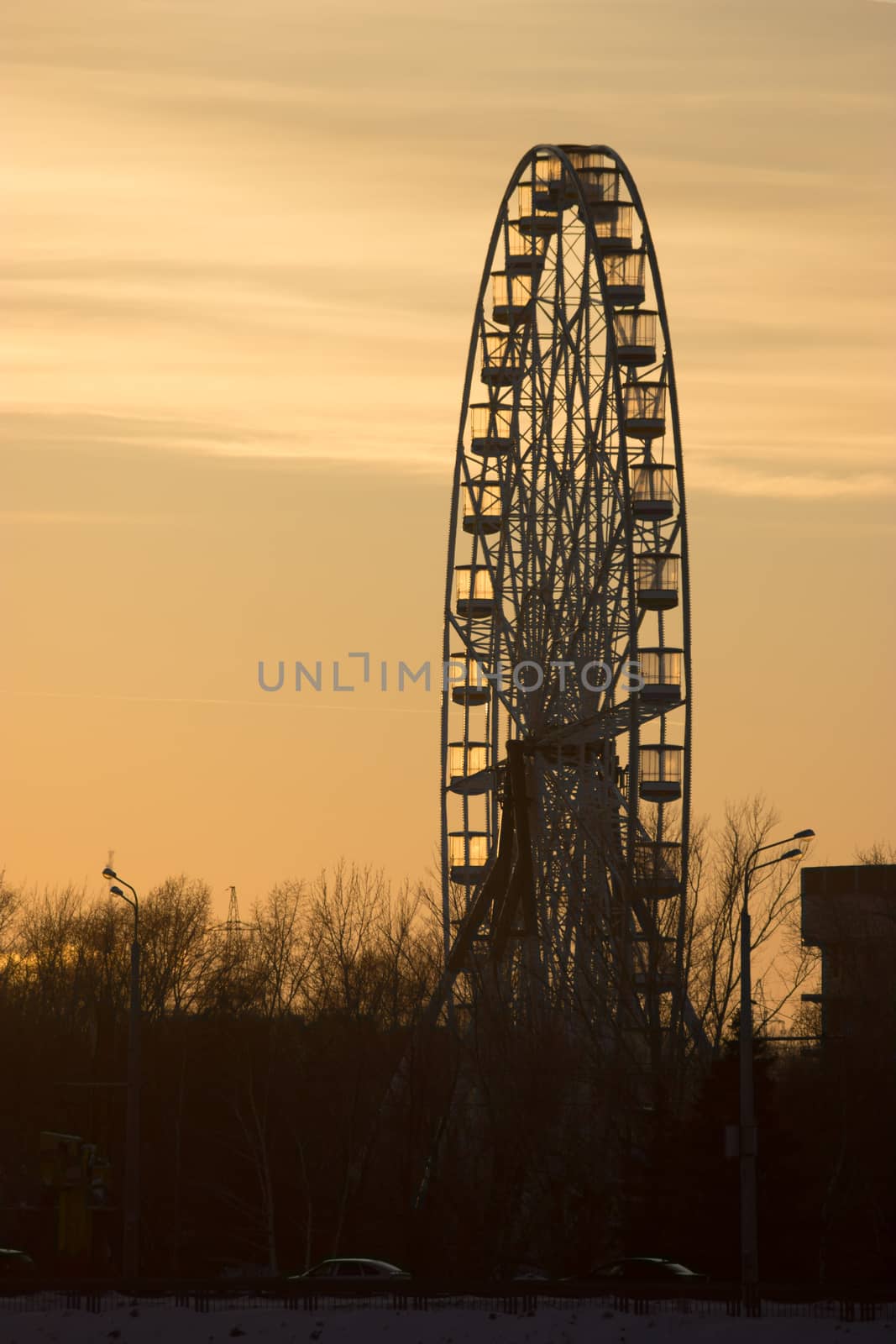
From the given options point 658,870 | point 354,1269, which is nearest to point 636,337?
point 658,870

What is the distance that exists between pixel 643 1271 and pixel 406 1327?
9.55 m

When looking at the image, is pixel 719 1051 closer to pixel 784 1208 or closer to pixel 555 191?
pixel 784 1208

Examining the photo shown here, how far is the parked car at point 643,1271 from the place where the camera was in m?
40.7

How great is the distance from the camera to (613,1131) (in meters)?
49.2

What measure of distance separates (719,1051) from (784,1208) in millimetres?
7941

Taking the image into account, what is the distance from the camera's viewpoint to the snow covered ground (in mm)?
31406

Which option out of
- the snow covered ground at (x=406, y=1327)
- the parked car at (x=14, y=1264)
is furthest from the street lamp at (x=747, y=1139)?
the parked car at (x=14, y=1264)

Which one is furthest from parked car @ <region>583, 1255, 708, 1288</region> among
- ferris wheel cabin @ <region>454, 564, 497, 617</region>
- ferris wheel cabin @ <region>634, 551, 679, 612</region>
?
ferris wheel cabin @ <region>454, 564, 497, 617</region>

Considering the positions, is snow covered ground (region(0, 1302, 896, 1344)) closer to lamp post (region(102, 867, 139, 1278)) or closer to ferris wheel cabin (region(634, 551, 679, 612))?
lamp post (region(102, 867, 139, 1278))

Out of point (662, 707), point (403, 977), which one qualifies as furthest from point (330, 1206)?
point (662, 707)

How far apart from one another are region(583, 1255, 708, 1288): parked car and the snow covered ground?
26.3 feet

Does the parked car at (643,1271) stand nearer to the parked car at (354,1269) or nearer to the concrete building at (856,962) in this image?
the parked car at (354,1269)

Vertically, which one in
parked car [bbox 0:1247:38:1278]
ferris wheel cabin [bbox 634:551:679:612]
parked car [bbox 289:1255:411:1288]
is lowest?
parked car [bbox 0:1247:38:1278]

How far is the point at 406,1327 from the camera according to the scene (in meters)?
32.5
